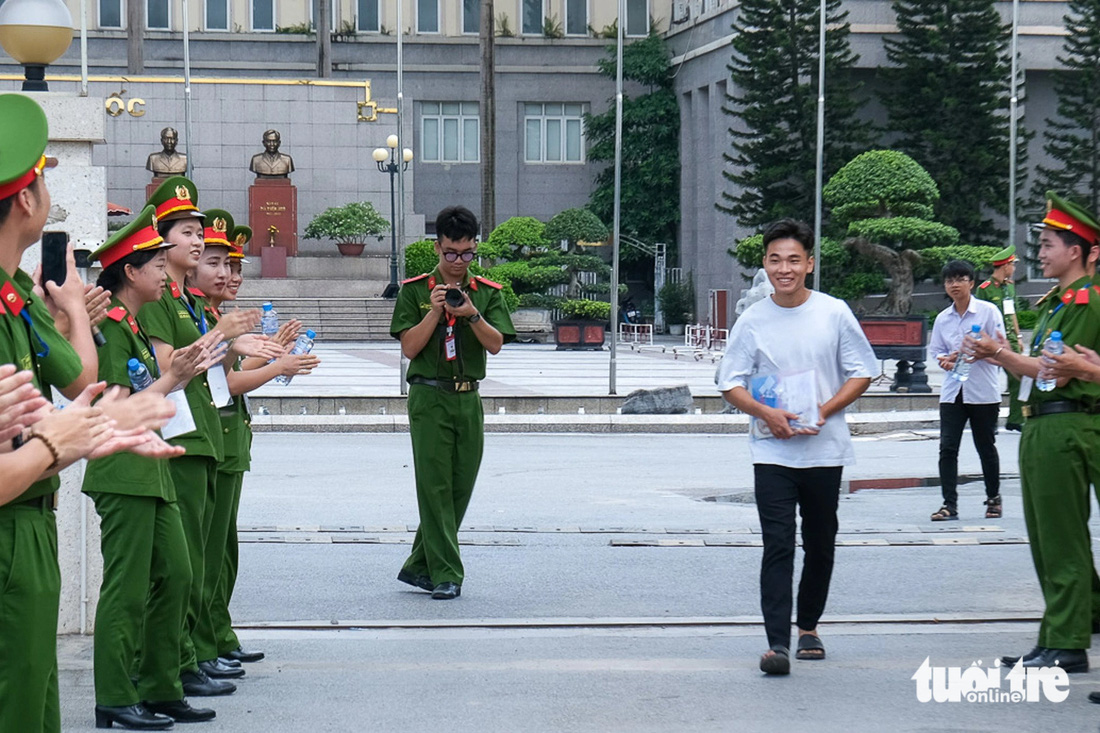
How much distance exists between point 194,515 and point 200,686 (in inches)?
30.8

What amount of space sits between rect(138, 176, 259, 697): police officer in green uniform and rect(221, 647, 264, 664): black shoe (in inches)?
23.4

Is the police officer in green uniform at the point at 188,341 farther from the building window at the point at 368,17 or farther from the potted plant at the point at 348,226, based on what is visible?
the building window at the point at 368,17

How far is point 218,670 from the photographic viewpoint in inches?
272

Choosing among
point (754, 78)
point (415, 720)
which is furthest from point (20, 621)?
point (754, 78)

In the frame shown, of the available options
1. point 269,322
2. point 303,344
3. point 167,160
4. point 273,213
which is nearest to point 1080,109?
point 273,213

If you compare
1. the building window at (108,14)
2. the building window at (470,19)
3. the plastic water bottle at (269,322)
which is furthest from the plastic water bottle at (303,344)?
the building window at (108,14)

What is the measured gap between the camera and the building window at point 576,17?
5912 centimetres

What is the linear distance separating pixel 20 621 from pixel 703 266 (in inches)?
1940

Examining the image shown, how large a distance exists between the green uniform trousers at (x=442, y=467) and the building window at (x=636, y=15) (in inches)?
2019

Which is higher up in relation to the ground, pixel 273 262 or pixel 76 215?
pixel 76 215

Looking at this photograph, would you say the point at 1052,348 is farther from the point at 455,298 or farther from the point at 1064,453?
the point at 455,298

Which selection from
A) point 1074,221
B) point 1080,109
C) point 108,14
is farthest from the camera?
point 108,14

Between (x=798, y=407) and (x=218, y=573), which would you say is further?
(x=798, y=407)

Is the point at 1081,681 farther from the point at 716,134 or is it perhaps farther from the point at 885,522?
the point at 716,134
